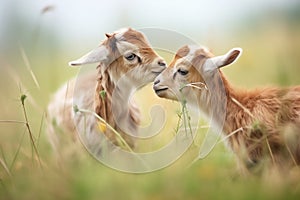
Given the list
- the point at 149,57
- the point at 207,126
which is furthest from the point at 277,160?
the point at 149,57

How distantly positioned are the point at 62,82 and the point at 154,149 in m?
0.37

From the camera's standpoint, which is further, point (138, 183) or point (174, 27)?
point (174, 27)

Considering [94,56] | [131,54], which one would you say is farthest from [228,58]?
[94,56]

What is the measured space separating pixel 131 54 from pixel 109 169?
1.23 ft

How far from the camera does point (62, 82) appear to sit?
2.20m

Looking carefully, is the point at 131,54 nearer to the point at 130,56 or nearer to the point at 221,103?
the point at 130,56

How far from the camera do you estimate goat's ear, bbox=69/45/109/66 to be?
7.07 feet

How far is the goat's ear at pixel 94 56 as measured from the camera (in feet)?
7.07

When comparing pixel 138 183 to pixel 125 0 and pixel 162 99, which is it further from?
pixel 125 0

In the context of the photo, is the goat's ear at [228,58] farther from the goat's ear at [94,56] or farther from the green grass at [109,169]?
the goat's ear at [94,56]

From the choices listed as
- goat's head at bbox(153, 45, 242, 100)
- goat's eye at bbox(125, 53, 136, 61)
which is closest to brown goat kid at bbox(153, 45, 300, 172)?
goat's head at bbox(153, 45, 242, 100)

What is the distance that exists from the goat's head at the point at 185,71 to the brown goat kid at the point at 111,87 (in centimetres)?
4

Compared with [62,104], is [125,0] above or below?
above

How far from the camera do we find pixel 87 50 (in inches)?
85.5
